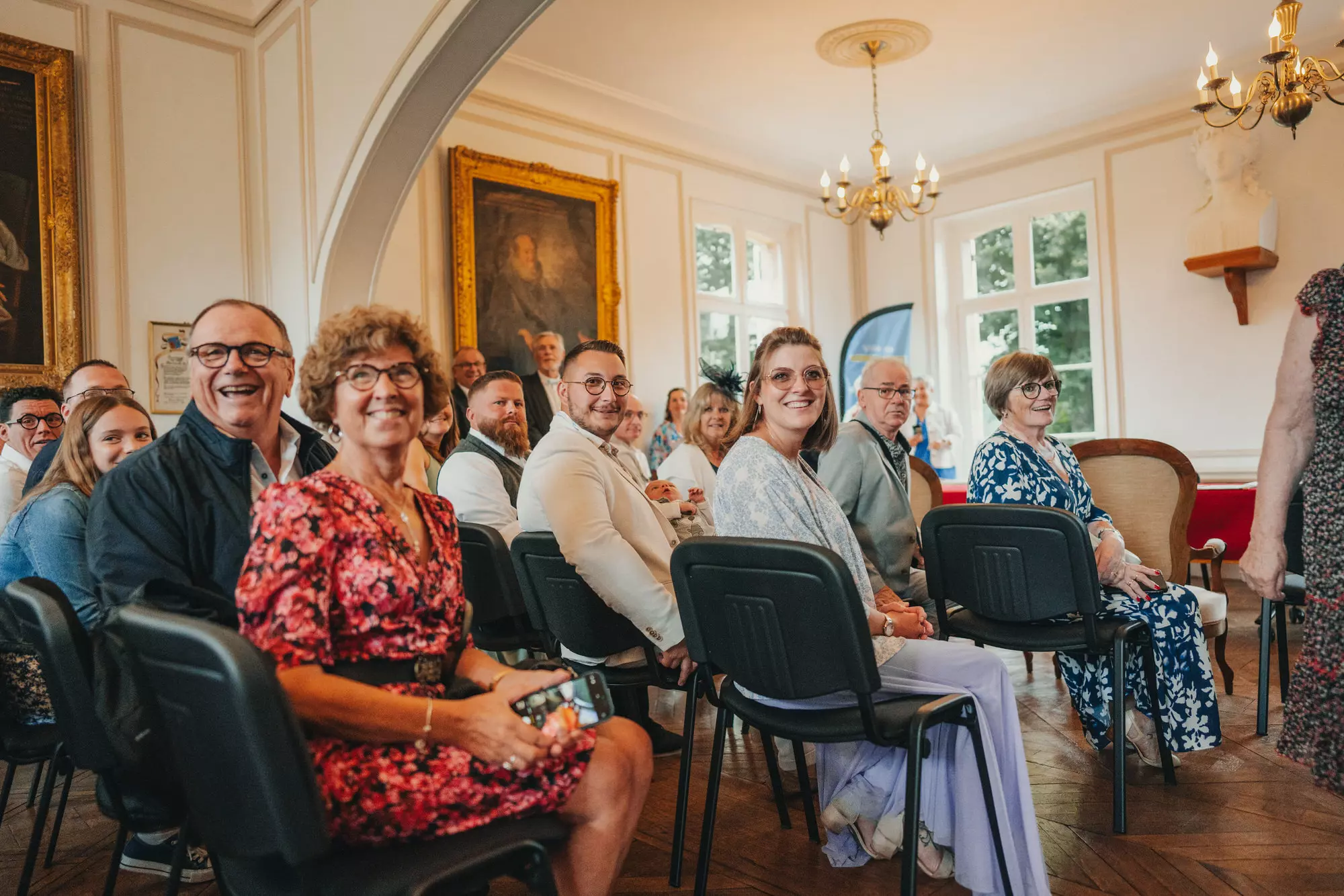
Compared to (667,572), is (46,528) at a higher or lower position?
higher

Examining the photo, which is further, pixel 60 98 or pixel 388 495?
pixel 60 98

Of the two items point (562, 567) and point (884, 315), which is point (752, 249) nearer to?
point (884, 315)

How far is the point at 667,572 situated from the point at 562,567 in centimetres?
34

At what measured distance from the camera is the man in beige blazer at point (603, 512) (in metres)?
2.22

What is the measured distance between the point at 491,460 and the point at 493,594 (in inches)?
33.9

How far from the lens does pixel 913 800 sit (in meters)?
1.58

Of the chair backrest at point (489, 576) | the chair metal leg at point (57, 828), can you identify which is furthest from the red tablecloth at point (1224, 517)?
the chair metal leg at point (57, 828)

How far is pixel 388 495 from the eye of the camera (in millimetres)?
1470

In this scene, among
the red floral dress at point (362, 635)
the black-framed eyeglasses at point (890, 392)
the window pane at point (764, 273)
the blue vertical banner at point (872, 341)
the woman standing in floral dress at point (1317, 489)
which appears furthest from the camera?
the blue vertical banner at point (872, 341)

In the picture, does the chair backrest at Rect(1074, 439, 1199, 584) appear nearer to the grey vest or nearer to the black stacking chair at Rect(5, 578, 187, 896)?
the grey vest

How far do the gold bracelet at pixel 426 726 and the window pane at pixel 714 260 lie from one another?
713 centimetres

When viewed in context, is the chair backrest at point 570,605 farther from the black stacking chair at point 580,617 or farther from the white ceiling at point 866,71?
the white ceiling at point 866,71

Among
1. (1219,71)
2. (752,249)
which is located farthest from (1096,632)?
(752,249)

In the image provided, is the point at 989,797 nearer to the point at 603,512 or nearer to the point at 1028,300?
the point at 603,512
